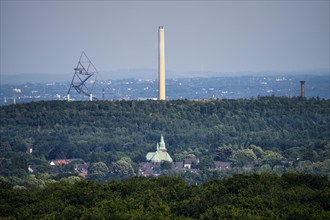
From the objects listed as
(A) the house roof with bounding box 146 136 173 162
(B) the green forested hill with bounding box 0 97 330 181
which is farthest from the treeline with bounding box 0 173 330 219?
(B) the green forested hill with bounding box 0 97 330 181

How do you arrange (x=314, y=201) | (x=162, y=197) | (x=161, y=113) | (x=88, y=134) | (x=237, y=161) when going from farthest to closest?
(x=161, y=113) < (x=88, y=134) < (x=237, y=161) < (x=162, y=197) < (x=314, y=201)

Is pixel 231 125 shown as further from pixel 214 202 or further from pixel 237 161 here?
pixel 214 202

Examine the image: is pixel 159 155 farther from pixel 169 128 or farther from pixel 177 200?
pixel 177 200

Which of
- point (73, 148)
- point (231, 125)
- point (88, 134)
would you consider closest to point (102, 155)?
point (73, 148)

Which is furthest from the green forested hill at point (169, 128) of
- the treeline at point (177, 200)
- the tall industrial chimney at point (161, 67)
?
A: the treeline at point (177, 200)

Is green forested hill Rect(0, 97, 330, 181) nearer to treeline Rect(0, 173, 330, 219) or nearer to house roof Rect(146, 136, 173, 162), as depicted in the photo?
house roof Rect(146, 136, 173, 162)

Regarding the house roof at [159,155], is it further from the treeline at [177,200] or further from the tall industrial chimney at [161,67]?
the treeline at [177,200]

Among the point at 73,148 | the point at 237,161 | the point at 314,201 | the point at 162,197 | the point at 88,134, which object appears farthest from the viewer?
the point at 88,134
